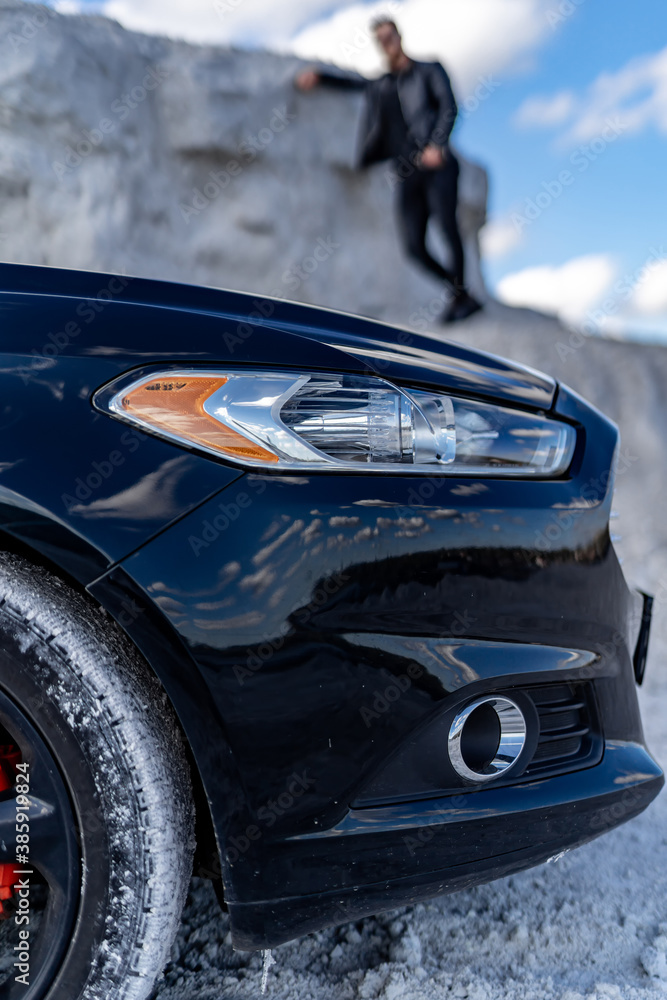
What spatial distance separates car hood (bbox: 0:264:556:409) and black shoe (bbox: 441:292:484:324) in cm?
525

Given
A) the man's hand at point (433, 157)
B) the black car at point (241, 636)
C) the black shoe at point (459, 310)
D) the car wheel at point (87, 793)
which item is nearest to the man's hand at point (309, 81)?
the man's hand at point (433, 157)

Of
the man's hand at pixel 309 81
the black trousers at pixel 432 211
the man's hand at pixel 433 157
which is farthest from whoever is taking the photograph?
the man's hand at pixel 309 81

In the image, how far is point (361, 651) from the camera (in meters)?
1.03

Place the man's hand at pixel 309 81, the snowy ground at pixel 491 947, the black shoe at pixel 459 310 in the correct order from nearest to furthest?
the snowy ground at pixel 491 947 → the black shoe at pixel 459 310 → the man's hand at pixel 309 81

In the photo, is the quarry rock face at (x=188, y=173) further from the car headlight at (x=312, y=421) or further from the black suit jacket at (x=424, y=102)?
the car headlight at (x=312, y=421)

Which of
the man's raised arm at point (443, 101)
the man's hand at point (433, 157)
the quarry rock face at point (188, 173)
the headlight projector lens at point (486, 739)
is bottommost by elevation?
the headlight projector lens at point (486, 739)

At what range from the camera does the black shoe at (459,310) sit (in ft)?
21.0

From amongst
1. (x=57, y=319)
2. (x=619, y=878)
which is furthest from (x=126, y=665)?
(x=619, y=878)

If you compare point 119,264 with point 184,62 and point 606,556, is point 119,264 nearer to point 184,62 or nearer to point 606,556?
point 184,62

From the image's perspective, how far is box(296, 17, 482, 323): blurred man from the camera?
5523 millimetres

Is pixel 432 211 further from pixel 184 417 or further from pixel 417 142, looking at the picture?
pixel 184 417

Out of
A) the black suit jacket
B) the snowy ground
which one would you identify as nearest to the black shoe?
the black suit jacket

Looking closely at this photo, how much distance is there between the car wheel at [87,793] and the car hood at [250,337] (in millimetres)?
387

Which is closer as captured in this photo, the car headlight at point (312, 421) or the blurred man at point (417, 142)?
the car headlight at point (312, 421)
